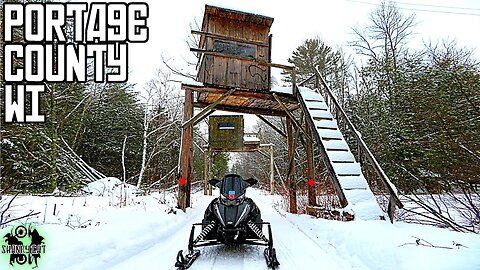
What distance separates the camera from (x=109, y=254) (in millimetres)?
3895

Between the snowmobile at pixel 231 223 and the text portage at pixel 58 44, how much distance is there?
2849 mm

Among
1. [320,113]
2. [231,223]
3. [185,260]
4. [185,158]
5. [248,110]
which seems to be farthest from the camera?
[248,110]

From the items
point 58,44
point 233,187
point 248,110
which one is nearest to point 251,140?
point 248,110

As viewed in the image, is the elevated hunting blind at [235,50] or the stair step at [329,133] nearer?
the stair step at [329,133]

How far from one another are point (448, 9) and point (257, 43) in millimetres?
6075

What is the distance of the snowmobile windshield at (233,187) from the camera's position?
4559mm

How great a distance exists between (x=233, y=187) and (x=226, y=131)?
9074 millimetres

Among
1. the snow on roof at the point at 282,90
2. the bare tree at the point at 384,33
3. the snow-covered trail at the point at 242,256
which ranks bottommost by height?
the snow-covered trail at the point at 242,256

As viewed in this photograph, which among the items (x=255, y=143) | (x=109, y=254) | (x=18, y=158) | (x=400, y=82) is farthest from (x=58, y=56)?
(x=400, y=82)

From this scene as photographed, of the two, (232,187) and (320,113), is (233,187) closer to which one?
(232,187)

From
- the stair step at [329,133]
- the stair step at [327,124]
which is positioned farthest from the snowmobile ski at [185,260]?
the stair step at [327,124]

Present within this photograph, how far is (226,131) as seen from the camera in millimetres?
13664

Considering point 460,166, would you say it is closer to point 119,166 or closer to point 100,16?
point 100,16

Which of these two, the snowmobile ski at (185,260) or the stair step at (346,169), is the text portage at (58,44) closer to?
the snowmobile ski at (185,260)
